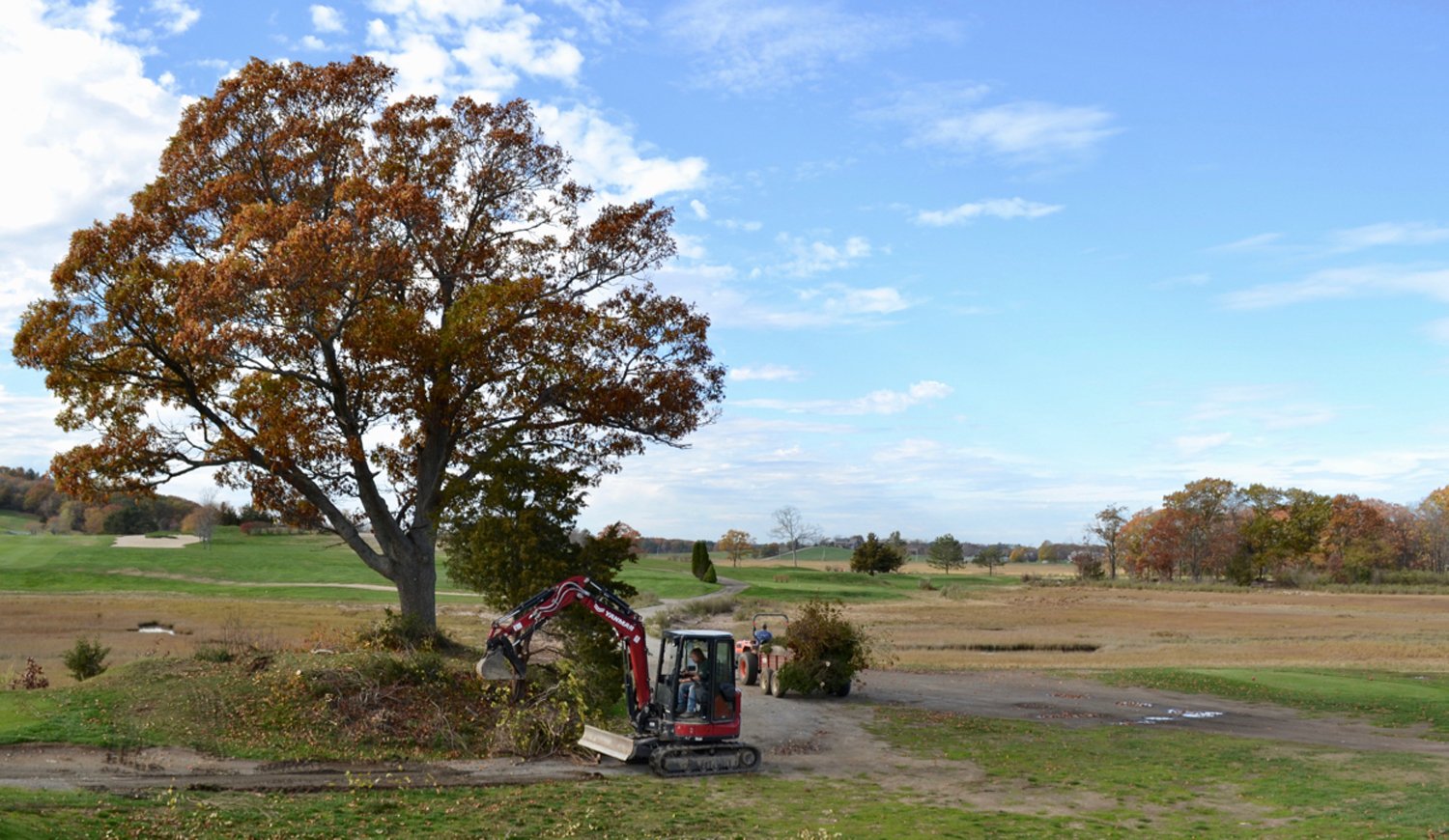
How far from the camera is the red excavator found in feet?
62.4

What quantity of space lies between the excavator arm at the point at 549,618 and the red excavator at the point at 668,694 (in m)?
0.02

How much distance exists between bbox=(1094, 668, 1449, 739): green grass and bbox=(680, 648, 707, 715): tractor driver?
673 inches

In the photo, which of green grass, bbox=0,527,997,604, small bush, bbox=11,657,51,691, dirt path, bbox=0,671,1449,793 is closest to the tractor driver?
dirt path, bbox=0,671,1449,793

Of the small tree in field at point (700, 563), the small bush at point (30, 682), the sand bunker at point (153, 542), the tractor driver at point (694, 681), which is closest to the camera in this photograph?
the tractor driver at point (694, 681)

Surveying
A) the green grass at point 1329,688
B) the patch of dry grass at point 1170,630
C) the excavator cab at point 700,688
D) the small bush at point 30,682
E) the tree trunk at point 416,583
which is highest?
the tree trunk at point 416,583

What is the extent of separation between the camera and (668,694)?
20.0 m

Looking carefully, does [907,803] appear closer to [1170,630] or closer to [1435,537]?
[1170,630]

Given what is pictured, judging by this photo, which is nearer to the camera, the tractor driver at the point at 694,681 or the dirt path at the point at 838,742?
the dirt path at the point at 838,742

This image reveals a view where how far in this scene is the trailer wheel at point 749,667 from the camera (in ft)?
104

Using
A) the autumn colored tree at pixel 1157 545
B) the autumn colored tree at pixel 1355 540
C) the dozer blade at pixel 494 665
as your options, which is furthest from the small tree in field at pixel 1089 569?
the dozer blade at pixel 494 665

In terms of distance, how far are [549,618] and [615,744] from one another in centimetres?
252

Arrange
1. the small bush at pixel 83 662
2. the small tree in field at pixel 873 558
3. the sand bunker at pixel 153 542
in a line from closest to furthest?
the small bush at pixel 83 662 < the sand bunker at pixel 153 542 < the small tree in field at pixel 873 558

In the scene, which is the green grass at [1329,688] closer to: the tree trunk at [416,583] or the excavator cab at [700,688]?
the excavator cab at [700,688]

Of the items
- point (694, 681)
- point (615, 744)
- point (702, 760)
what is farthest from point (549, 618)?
point (702, 760)
